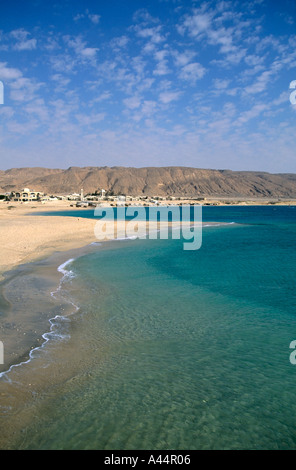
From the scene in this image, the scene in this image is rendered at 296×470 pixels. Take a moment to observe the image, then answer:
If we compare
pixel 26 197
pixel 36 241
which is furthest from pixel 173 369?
pixel 26 197

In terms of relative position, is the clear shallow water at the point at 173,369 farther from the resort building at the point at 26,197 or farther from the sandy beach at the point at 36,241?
the resort building at the point at 26,197

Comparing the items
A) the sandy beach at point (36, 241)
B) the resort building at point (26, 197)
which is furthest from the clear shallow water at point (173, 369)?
the resort building at point (26, 197)

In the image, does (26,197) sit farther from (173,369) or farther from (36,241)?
(173,369)

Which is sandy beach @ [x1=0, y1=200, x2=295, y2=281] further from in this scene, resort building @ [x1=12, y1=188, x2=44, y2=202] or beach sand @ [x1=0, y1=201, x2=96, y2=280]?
resort building @ [x1=12, y1=188, x2=44, y2=202]

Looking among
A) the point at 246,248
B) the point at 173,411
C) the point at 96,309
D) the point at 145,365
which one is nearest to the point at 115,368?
the point at 145,365

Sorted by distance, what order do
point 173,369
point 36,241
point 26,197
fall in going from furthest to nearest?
1. point 26,197
2. point 36,241
3. point 173,369

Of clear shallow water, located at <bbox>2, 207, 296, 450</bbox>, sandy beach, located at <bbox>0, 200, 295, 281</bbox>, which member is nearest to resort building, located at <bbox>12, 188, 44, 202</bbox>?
sandy beach, located at <bbox>0, 200, 295, 281</bbox>
